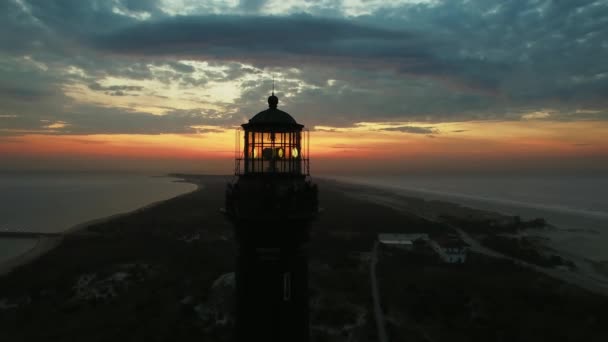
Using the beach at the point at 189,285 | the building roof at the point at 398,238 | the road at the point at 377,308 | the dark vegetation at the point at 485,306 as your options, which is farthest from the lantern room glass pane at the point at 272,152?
the building roof at the point at 398,238

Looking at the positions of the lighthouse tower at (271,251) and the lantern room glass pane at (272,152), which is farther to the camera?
the lantern room glass pane at (272,152)

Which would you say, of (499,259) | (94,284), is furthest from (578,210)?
(94,284)

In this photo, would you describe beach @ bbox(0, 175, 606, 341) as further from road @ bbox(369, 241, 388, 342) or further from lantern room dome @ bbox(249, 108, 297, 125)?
lantern room dome @ bbox(249, 108, 297, 125)

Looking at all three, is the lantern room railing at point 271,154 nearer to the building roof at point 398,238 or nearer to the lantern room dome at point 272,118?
the lantern room dome at point 272,118

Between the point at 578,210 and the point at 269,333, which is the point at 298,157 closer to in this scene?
the point at 269,333

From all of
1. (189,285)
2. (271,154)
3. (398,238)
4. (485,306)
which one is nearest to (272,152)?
(271,154)

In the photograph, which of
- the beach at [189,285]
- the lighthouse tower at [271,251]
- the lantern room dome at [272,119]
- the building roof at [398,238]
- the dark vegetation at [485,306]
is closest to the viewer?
the lighthouse tower at [271,251]
